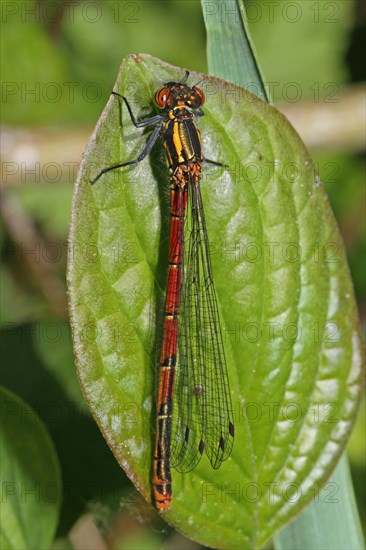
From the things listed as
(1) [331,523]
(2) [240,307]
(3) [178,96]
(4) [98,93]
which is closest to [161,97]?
(3) [178,96]

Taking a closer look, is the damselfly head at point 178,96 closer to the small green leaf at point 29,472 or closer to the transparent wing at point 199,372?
the transparent wing at point 199,372

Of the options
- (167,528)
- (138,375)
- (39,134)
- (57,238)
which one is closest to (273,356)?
(138,375)

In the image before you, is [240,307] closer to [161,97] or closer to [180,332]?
[180,332]

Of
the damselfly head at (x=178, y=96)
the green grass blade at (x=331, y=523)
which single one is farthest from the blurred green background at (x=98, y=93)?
the damselfly head at (x=178, y=96)

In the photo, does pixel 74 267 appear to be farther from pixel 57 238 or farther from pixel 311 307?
pixel 57 238

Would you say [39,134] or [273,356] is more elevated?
[39,134]

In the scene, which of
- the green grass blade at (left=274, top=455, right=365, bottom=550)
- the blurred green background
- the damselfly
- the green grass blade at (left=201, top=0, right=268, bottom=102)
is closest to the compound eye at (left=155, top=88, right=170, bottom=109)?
the damselfly
